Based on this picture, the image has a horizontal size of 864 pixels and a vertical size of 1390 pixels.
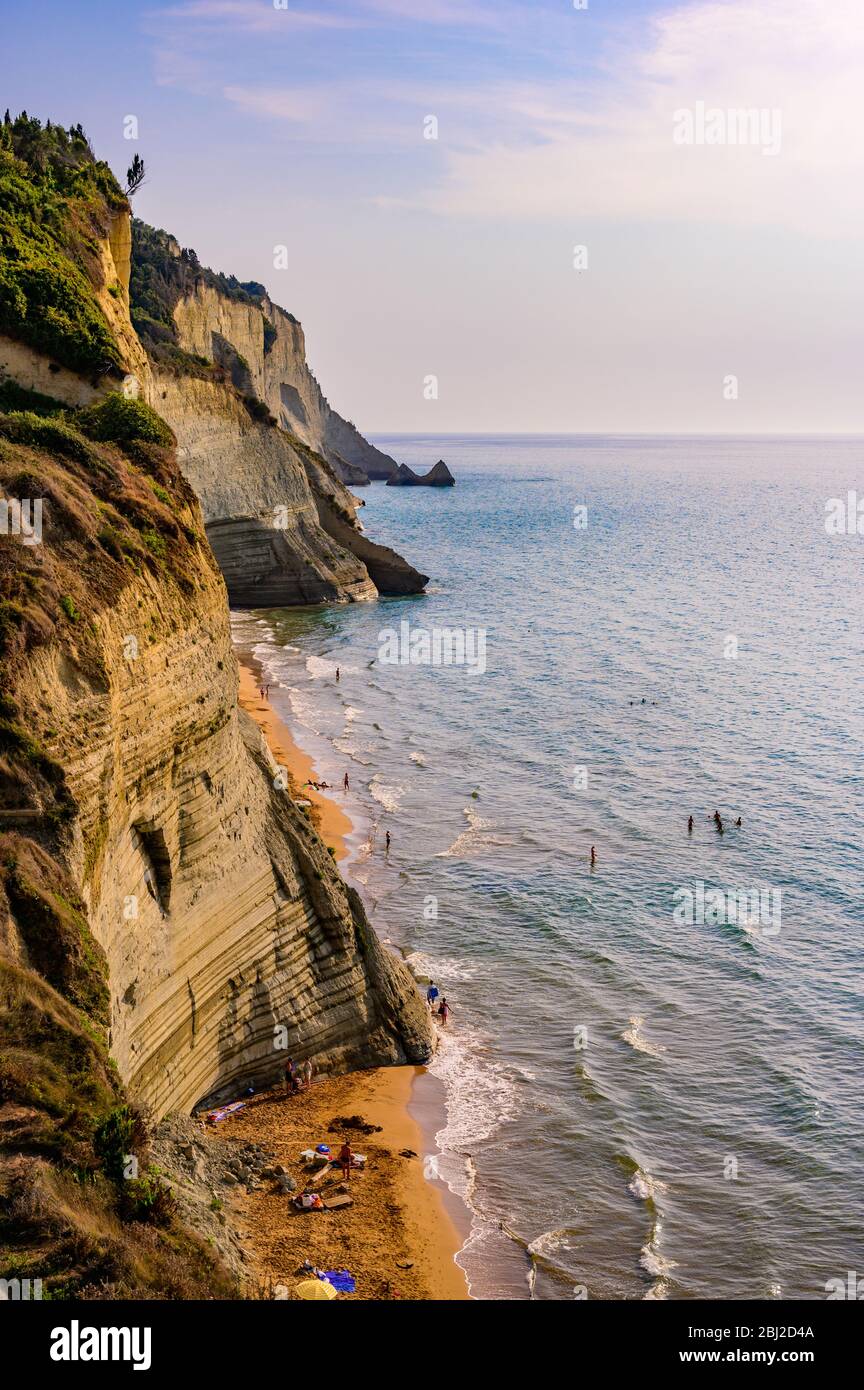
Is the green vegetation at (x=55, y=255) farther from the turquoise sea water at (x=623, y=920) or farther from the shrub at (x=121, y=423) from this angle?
the turquoise sea water at (x=623, y=920)

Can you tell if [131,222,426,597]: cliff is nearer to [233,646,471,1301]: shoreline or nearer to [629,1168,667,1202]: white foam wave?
[233,646,471,1301]: shoreline

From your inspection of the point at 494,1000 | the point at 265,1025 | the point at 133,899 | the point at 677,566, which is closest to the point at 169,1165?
the point at 133,899

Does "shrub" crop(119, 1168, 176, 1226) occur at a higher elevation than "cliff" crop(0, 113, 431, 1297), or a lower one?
lower

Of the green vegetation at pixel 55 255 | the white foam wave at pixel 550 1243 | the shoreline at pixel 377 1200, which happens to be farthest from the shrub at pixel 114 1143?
the green vegetation at pixel 55 255

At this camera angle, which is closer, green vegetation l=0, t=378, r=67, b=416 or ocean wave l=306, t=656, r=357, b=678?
green vegetation l=0, t=378, r=67, b=416

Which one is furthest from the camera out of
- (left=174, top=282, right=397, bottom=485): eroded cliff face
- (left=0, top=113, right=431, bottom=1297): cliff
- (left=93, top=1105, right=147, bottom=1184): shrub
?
(left=174, top=282, right=397, bottom=485): eroded cliff face

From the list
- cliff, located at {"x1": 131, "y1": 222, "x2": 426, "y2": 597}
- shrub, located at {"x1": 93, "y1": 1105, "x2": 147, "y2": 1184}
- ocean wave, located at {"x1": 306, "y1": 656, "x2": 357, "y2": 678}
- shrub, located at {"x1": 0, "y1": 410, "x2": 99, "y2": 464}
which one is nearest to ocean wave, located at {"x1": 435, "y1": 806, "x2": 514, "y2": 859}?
shrub, located at {"x1": 0, "y1": 410, "x2": 99, "y2": 464}

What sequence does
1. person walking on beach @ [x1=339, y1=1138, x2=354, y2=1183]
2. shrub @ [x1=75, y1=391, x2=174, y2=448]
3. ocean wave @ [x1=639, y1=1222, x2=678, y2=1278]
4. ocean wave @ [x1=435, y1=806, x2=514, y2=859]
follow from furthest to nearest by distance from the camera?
ocean wave @ [x1=435, y1=806, x2=514, y2=859] → shrub @ [x1=75, y1=391, x2=174, y2=448] → person walking on beach @ [x1=339, y1=1138, x2=354, y2=1183] → ocean wave @ [x1=639, y1=1222, x2=678, y2=1278]

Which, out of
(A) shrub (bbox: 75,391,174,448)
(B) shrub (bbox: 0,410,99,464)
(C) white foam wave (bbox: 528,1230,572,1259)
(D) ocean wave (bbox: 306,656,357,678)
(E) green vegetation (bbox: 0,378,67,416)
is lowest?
(C) white foam wave (bbox: 528,1230,572,1259)
